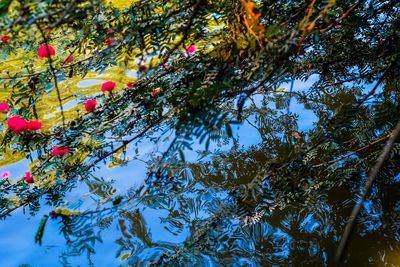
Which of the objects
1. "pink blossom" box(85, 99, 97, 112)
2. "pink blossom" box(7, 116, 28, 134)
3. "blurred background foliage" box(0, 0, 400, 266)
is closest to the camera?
"blurred background foliage" box(0, 0, 400, 266)

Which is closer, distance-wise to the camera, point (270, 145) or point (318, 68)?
point (318, 68)

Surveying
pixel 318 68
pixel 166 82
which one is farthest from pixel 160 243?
pixel 318 68

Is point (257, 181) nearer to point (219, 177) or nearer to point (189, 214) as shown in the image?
point (189, 214)

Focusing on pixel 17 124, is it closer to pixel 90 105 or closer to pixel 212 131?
pixel 90 105

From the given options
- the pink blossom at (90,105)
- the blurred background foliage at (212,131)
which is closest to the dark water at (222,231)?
the blurred background foliage at (212,131)

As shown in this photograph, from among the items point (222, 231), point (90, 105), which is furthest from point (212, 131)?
point (222, 231)

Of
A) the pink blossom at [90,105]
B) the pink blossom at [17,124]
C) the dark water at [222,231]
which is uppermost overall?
the pink blossom at [90,105]

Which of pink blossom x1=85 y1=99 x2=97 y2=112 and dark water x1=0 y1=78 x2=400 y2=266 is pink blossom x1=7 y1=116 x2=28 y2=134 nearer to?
pink blossom x1=85 y1=99 x2=97 y2=112

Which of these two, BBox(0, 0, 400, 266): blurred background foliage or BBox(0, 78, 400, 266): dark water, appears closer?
BBox(0, 0, 400, 266): blurred background foliage

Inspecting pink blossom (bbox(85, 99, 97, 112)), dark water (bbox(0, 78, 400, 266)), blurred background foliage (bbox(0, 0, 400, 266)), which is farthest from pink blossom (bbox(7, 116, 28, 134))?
dark water (bbox(0, 78, 400, 266))

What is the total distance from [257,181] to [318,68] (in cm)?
148

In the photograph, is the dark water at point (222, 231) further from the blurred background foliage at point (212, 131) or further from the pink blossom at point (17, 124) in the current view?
the pink blossom at point (17, 124)

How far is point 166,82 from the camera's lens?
152 cm

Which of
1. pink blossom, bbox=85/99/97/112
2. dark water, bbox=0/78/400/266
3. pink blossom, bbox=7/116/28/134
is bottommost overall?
dark water, bbox=0/78/400/266
